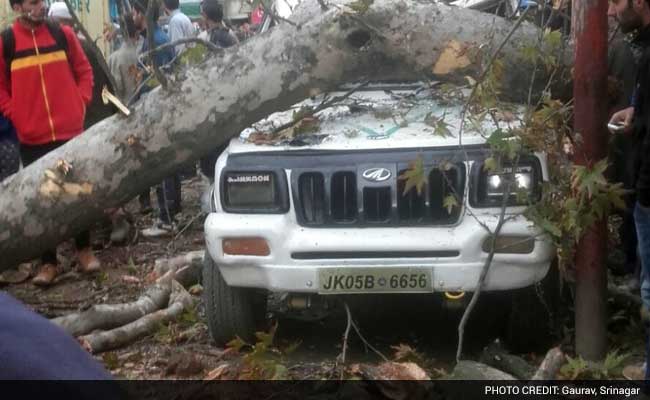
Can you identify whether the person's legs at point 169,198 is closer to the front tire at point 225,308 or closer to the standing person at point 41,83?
the standing person at point 41,83

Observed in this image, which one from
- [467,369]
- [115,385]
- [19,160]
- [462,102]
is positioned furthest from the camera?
[19,160]

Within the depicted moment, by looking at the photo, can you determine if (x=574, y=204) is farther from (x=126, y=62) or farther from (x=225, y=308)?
(x=126, y=62)

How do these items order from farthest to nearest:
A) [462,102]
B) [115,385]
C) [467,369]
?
[462,102] < [467,369] < [115,385]

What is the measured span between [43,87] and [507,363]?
12.0 ft

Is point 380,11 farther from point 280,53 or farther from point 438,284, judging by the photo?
point 438,284

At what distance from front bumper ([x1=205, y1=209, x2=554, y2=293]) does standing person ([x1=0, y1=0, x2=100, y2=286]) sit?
2275 millimetres

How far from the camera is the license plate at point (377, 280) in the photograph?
4660 mm

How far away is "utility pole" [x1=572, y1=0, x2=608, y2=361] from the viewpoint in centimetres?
444

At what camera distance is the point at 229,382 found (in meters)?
4.46

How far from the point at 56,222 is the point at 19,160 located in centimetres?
180

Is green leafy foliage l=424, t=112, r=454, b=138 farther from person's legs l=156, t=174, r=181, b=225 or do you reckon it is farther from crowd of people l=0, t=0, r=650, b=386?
person's legs l=156, t=174, r=181, b=225

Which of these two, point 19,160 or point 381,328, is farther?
point 19,160

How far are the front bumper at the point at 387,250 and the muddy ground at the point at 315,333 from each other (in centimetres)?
27

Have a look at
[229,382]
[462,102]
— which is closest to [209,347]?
[229,382]
